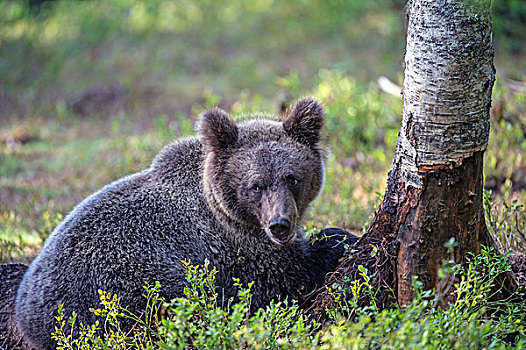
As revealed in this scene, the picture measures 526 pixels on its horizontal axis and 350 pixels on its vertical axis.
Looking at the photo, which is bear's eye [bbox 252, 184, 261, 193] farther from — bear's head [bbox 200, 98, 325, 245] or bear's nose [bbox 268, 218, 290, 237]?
bear's nose [bbox 268, 218, 290, 237]

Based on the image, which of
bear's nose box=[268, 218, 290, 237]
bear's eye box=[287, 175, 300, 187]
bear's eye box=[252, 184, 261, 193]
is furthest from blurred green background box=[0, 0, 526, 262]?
bear's nose box=[268, 218, 290, 237]

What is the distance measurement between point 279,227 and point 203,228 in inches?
29.7

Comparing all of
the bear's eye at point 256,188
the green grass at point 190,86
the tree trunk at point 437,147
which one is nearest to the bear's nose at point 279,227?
the bear's eye at point 256,188

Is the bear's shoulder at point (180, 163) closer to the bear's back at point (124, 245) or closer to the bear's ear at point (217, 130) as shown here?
the bear's back at point (124, 245)

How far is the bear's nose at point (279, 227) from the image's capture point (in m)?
3.81

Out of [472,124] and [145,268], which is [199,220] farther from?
[472,124]

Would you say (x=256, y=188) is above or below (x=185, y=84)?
above

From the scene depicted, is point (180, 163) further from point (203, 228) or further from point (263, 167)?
point (263, 167)

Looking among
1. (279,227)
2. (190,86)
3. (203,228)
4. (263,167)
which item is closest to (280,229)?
(279,227)

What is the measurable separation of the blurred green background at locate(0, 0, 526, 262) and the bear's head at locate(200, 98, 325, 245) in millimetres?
1707

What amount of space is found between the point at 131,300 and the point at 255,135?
5.04 feet

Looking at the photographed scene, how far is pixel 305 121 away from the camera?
4.38m

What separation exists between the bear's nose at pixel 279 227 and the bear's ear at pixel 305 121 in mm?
852

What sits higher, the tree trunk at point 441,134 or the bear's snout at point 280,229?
the tree trunk at point 441,134
